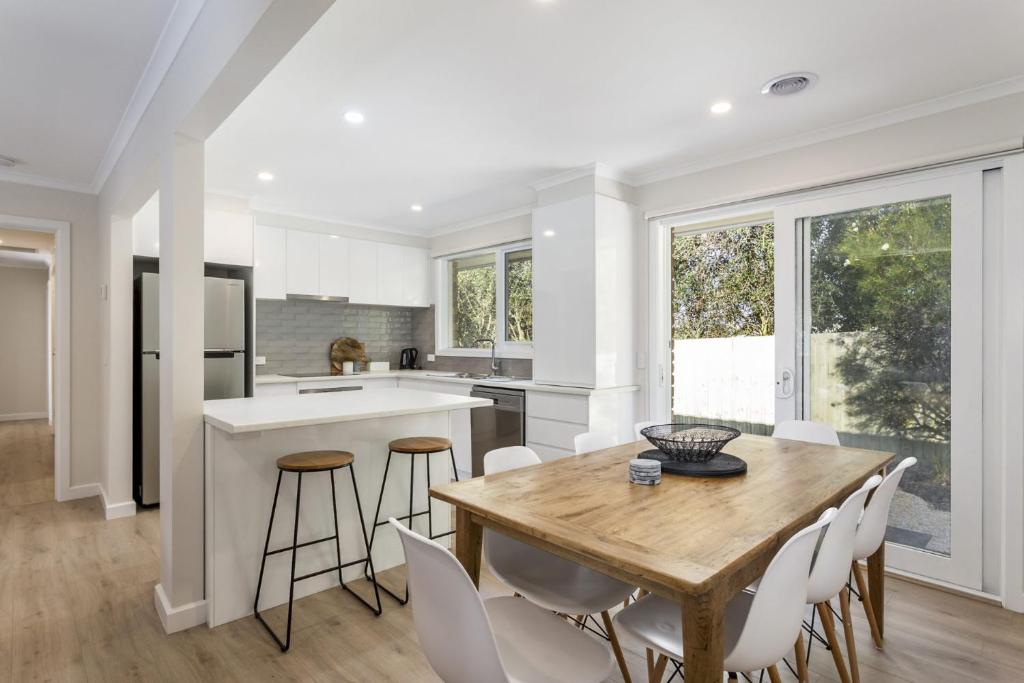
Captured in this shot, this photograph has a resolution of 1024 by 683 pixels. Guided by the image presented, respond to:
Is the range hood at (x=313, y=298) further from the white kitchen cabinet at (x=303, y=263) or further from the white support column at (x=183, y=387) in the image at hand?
the white support column at (x=183, y=387)

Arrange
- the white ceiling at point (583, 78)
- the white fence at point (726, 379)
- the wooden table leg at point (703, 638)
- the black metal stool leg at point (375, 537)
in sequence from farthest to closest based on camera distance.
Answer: the white fence at point (726, 379) → the black metal stool leg at point (375, 537) → the white ceiling at point (583, 78) → the wooden table leg at point (703, 638)

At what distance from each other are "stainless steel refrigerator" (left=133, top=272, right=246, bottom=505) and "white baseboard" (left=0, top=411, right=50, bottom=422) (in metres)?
5.85

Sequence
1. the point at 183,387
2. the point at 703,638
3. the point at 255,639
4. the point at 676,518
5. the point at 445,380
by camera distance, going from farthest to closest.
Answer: the point at 445,380 < the point at 183,387 < the point at 255,639 < the point at 676,518 < the point at 703,638

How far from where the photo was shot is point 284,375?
5.23 metres

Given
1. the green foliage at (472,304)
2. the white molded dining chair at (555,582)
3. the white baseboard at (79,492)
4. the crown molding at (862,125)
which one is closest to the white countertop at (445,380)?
the green foliage at (472,304)

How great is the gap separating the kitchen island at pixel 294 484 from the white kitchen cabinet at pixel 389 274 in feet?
8.45

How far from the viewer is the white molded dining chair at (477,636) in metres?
1.13

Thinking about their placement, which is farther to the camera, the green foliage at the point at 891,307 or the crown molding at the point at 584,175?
the crown molding at the point at 584,175

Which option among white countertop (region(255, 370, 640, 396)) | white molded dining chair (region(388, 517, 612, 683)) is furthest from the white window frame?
white molded dining chair (region(388, 517, 612, 683))

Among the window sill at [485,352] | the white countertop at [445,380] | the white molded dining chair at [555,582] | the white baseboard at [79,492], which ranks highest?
the window sill at [485,352]

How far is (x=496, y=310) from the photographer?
17.3 ft

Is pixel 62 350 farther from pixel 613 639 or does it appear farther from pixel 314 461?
pixel 613 639

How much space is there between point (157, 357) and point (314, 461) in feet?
7.77

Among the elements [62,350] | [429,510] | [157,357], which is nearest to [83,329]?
[62,350]
